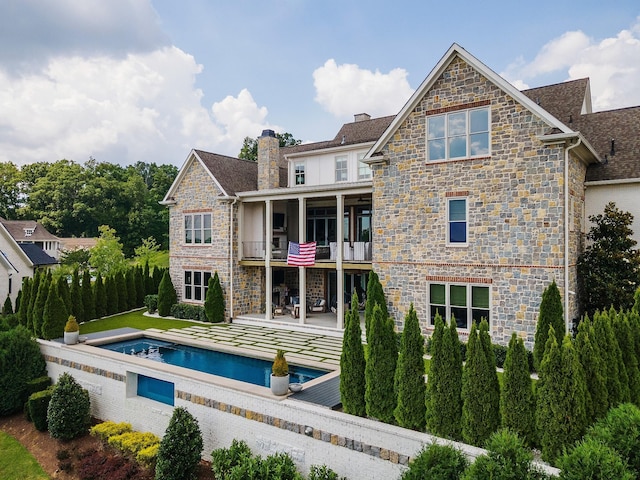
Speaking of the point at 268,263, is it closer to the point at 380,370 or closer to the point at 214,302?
the point at 214,302

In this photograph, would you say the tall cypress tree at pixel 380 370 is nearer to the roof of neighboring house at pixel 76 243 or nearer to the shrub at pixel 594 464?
→ the shrub at pixel 594 464

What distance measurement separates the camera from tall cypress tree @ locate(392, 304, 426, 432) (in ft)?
29.0

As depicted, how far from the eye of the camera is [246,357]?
15922 mm

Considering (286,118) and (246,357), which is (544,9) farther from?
(286,118)

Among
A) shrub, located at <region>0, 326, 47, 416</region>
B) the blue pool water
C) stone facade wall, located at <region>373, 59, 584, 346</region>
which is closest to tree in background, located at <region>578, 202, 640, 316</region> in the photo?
stone facade wall, located at <region>373, 59, 584, 346</region>

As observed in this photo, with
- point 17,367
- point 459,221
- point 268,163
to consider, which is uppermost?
point 268,163

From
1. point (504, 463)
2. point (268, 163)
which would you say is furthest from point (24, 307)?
point (504, 463)

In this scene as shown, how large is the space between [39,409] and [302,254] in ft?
37.3

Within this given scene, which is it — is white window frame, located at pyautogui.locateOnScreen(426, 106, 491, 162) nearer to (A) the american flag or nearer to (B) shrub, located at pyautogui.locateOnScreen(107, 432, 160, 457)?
(A) the american flag


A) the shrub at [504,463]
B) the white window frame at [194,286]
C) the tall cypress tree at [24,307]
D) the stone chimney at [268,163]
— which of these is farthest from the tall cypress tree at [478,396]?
the tall cypress tree at [24,307]

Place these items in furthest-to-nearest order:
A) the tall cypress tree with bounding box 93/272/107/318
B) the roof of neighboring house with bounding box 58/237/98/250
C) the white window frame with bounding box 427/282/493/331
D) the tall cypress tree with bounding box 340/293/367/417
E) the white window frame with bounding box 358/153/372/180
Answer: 1. the roof of neighboring house with bounding box 58/237/98/250
2. the tall cypress tree with bounding box 93/272/107/318
3. the white window frame with bounding box 358/153/372/180
4. the white window frame with bounding box 427/282/493/331
5. the tall cypress tree with bounding box 340/293/367/417

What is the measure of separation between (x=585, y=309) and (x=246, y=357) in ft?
39.2

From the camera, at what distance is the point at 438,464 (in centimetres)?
739

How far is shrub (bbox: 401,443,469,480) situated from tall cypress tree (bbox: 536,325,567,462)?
53.8 inches
